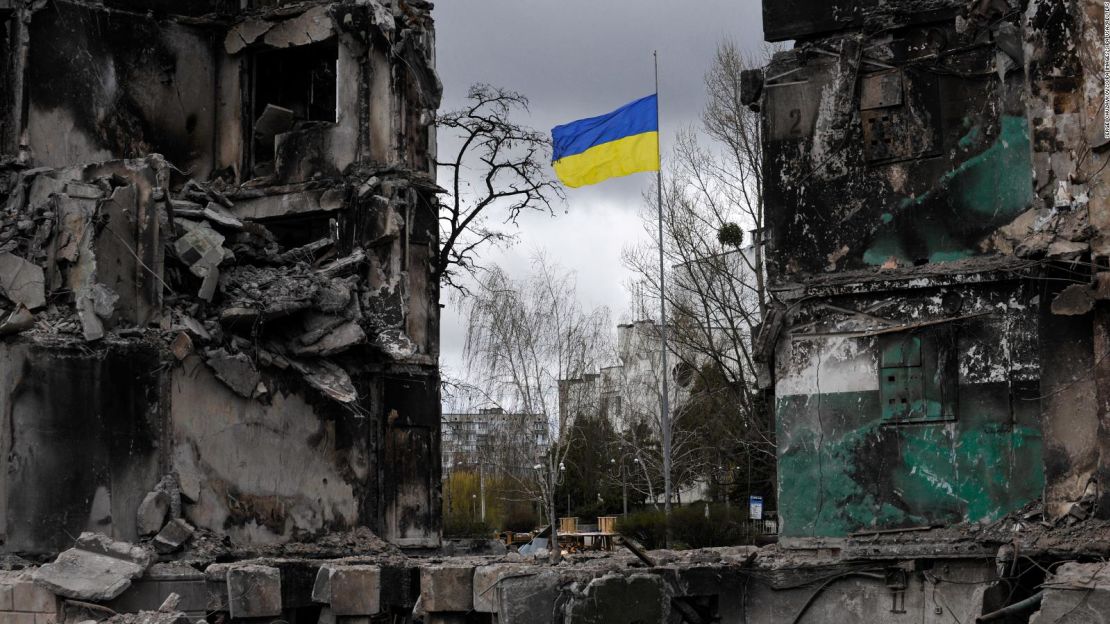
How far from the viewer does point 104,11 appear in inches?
957

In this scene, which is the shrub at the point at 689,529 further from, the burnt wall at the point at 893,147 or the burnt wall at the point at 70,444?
the burnt wall at the point at 70,444

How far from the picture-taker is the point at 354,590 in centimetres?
1656

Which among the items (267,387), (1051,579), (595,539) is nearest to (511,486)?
(595,539)

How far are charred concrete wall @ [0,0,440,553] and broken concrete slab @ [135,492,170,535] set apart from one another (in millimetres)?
171

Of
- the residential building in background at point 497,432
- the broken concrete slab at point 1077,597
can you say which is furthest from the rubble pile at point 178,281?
the residential building in background at point 497,432

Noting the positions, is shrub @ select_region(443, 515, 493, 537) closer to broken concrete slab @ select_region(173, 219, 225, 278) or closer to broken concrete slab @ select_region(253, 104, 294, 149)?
broken concrete slab @ select_region(253, 104, 294, 149)

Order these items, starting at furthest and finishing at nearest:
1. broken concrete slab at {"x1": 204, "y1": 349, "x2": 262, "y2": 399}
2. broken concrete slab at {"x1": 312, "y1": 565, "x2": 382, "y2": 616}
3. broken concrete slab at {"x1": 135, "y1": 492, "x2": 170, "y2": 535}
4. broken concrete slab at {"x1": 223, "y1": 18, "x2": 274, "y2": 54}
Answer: broken concrete slab at {"x1": 223, "y1": 18, "x2": 274, "y2": 54} < broken concrete slab at {"x1": 204, "y1": 349, "x2": 262, "y2": 399} < broken concrete slab at {"x1": 135, "y1": 492, "x2": 170, "y2": 535} < broken concrete slab at {"x1": 312, "y1": 565, "x2": 382, "y2": 616}

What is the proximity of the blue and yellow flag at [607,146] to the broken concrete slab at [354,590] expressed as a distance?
10.3 m

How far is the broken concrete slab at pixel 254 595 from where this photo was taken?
16.9m

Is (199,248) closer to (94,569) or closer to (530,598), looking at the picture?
(94,569)

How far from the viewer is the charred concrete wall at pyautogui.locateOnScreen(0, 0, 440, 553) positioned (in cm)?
1970

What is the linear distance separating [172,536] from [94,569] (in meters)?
2.32

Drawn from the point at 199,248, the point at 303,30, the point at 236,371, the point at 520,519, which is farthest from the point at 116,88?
the point at 520,519

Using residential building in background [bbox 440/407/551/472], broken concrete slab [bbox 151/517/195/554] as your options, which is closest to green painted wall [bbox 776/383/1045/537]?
broken concrete slab [bbox 151/517/195/554]
